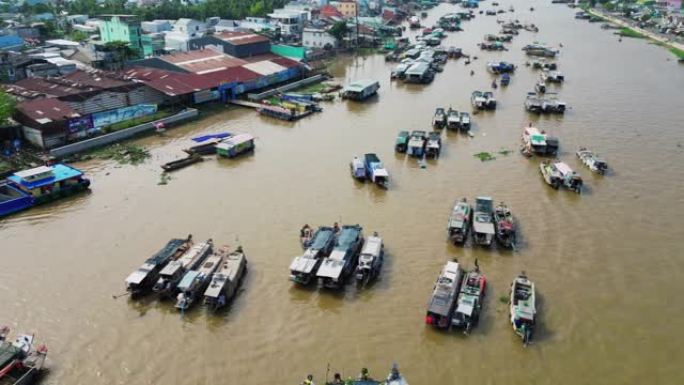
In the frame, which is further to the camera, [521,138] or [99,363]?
[521,138]

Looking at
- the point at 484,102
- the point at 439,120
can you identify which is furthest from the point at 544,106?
the point at 439,120

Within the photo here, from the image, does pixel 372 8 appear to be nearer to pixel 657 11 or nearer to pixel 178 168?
pixel 657 11

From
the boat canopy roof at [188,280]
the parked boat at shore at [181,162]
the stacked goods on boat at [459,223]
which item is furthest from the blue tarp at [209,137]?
the stacked goods on boat at [459,223]

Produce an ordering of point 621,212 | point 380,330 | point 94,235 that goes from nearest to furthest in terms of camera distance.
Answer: point 380,330 < point 94,235 < point 621,212

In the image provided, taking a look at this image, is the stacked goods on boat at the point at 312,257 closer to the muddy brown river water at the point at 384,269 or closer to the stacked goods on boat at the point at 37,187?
the muddy brown river water at the point at 384,269

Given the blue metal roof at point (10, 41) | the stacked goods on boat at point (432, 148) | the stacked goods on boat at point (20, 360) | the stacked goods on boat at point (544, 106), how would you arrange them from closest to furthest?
the stacked goods on boat at point (20, 360) → the stacked goods on boat at point (432, 148) → the stacked goods on boat at point (544, 106) → the blue metal roof at point (10, 41)

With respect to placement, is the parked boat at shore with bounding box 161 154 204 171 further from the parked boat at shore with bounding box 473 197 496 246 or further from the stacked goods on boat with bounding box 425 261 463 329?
the stacked goods on boat with bounding box 425 261 463 329

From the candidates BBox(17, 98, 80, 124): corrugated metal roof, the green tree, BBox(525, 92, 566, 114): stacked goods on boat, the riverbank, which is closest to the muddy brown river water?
BBox(525, 92, 566, 114): stacked goods on boat

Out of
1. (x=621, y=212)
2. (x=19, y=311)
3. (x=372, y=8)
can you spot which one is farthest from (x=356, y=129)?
(x=372, y=8)
